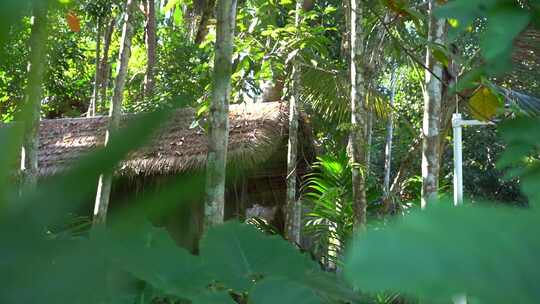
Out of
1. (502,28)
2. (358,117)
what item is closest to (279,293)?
(502,28)

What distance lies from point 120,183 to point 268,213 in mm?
9135

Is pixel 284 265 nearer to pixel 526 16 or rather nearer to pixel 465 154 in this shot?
pixel 526 16

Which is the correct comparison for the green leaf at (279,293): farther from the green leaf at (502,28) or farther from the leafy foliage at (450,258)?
the leafy foliage at (450,258)

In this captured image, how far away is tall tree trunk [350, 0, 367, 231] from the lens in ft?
17.2

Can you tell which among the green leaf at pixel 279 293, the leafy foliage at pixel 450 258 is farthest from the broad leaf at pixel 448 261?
the green leaf at pixel 279 293

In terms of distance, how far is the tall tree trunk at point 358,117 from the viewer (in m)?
5.25

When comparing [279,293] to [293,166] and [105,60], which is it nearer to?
[293,166]

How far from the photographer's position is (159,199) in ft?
1.30

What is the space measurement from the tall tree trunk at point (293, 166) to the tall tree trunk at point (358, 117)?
2.26 m

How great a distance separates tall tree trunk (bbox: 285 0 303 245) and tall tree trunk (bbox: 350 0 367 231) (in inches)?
89.0

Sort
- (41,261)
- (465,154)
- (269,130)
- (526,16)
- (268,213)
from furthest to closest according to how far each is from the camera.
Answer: (465,154) → (268,213) → (269,130) → (526,16) → (41,261)

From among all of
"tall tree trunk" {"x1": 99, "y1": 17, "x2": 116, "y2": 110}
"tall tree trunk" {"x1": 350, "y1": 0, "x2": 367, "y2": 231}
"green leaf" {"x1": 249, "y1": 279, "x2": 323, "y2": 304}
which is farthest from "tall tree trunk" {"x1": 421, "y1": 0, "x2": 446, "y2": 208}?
"tall tree trunk" {"x1": 99, "y1": 17, "x2": 116, "y2": 110}

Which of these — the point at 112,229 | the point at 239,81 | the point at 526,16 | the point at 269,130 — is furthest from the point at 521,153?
the point at 269,130

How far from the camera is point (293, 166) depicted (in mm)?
7914
